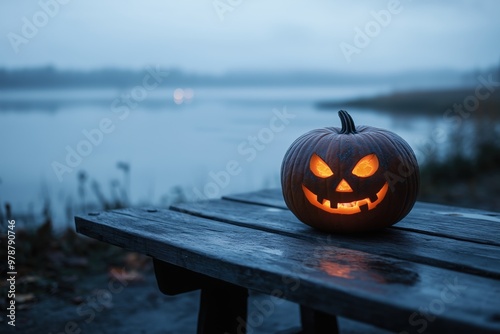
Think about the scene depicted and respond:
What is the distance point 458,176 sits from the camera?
7.21 m

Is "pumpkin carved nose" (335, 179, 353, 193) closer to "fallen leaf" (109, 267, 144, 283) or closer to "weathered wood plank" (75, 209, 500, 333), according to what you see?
"weathered wood plank" (75, 209, 500, 333)

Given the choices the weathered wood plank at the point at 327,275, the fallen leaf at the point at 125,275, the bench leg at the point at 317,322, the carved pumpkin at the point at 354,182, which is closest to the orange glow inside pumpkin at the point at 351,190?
the carved pumpkin at the point at 354,182

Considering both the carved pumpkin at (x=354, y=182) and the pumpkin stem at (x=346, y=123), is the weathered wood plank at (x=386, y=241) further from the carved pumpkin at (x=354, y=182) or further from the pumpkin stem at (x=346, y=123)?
the pumpkin stem at (x=346, y=123)

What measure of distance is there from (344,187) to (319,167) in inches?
4.4

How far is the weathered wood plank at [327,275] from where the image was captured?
3.69 feet

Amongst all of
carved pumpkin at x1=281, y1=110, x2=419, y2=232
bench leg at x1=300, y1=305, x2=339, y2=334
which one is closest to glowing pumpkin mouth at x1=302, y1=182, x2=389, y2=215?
carved pumpkin at x1=281, y1=110, x2=419, y2=232

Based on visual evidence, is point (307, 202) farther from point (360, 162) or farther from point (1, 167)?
point (1, 167)

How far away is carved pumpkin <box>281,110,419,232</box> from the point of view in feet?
6.06

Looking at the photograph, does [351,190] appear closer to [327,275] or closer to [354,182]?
[354,182]

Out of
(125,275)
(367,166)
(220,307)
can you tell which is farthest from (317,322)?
(125,275)

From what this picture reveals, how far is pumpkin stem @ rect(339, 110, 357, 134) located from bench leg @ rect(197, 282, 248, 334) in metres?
0.75

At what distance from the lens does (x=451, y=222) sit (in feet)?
6.56

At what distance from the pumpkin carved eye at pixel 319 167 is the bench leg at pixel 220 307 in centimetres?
62

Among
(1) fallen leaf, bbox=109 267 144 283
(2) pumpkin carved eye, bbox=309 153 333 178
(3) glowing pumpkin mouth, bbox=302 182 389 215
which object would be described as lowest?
(1) fallen leaf, bbox=109 267 144 283
